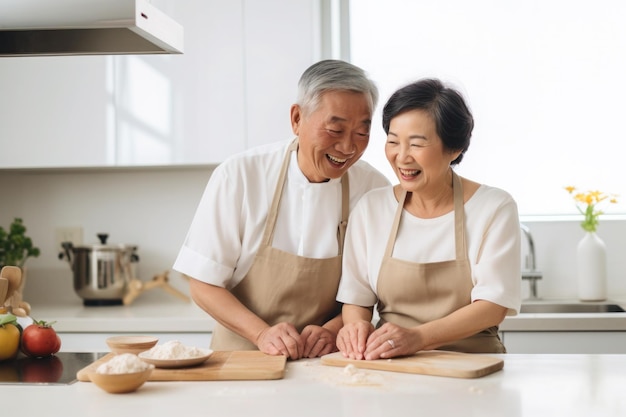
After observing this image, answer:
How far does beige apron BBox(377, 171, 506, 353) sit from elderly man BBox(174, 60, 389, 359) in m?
0.18

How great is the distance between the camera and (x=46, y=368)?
1.95m

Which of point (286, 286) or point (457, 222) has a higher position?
point (457, 222)

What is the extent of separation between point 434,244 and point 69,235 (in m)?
2.24

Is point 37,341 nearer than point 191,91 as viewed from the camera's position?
Yes

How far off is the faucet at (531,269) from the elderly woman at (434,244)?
4.30 ft

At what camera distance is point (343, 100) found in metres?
2.14

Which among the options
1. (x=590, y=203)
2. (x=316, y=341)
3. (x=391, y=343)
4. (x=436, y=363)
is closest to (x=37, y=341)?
(x=316, y=341)

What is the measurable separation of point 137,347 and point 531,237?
1.98m

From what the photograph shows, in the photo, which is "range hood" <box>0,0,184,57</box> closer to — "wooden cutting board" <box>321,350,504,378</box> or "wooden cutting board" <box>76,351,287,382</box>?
"wooden cutting board" <box>76,351,287,382</box>

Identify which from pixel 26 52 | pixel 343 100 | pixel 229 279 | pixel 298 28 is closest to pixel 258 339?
pixel 229 279

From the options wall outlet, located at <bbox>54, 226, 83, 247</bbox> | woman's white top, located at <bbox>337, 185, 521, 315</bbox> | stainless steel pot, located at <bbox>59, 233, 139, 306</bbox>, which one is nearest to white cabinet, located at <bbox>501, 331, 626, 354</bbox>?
woman's white top, located at <bbox>337, 185, 521, 315</bbox>

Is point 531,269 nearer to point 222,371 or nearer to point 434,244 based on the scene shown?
point 434,244

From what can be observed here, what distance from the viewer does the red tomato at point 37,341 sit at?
2068mm

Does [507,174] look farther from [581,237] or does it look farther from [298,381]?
[298,381]
